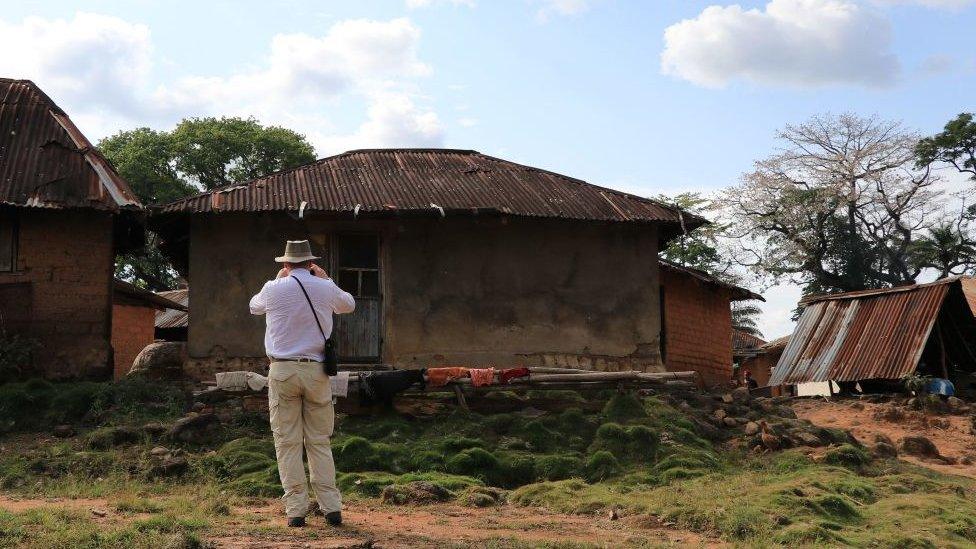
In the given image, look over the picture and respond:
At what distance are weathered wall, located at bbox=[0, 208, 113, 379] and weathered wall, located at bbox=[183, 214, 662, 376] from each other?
1328mm

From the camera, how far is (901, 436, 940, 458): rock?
13.8m

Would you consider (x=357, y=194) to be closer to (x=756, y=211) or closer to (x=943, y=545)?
(x=943, y=545)

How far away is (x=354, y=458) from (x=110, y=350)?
611 cm

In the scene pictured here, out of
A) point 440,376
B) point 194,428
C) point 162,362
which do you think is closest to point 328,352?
point 194,428

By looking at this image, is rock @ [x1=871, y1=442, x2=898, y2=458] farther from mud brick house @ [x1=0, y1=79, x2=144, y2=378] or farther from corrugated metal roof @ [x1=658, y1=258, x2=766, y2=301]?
mud brick house @ [x1=0, y1=79, x2=144, y2=378]

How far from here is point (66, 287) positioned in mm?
14922

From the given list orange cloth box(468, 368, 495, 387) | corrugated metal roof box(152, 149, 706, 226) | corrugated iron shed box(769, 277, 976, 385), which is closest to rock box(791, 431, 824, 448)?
orange cloth box(468, 368, 495, 387)

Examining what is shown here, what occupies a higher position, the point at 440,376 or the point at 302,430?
the point at 440,376

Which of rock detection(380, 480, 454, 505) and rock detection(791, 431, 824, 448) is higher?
rock detection(791, 431, 824, 448)

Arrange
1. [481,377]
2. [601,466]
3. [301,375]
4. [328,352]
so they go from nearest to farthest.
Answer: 1. [301,375]
2. [328,352]
3. [601,466]
4. [481,377]

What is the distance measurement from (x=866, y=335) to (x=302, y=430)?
14382 millimetres

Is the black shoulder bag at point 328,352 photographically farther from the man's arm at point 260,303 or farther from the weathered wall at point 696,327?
the weathered wall at point 696,327

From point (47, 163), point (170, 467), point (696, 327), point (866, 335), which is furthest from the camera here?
point (696, 327)

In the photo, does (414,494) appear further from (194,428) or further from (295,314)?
(194,428)
